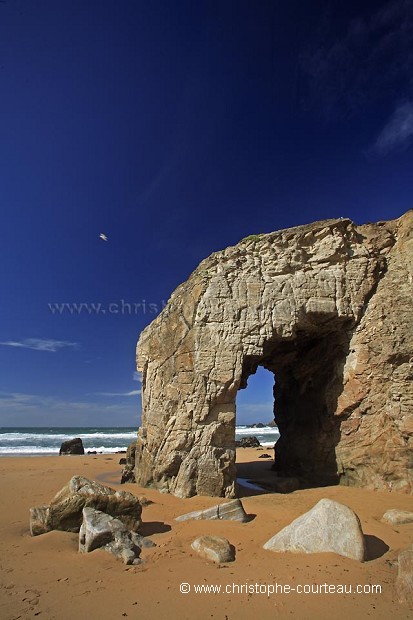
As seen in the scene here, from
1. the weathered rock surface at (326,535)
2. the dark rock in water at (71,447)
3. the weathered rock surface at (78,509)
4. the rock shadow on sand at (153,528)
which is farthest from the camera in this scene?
the dark rock in water at (71,447)

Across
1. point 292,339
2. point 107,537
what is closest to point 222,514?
point 107,537

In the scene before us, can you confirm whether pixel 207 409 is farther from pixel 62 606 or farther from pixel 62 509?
pixel 62 606

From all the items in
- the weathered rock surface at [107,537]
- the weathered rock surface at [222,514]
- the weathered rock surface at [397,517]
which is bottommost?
the weathered rock surface at [397,517]

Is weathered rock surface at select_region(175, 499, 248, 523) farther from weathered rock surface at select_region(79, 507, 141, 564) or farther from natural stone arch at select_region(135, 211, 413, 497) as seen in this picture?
natural stone arch at select_region(135, 211, 413, 497)

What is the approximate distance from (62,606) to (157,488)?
603 cm

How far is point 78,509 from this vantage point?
627 centimetres

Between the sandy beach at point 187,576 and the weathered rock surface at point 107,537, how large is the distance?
0.15 m

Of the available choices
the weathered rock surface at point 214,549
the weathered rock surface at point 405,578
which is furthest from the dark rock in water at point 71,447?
the weathered rock surface at point 405,578

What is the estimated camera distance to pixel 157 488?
9773 mm

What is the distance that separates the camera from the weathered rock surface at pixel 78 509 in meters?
6.25

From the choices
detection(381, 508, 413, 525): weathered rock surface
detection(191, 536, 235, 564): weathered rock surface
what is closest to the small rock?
detection(191, 536, 235, 564): weathered rock surface

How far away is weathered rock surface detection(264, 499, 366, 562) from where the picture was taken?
5.08 metres

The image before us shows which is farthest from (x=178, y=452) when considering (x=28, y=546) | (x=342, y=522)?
(x=342, y=522)

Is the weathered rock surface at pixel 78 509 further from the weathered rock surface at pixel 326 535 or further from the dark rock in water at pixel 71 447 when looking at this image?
the dark rock in water at pixel 71 447
